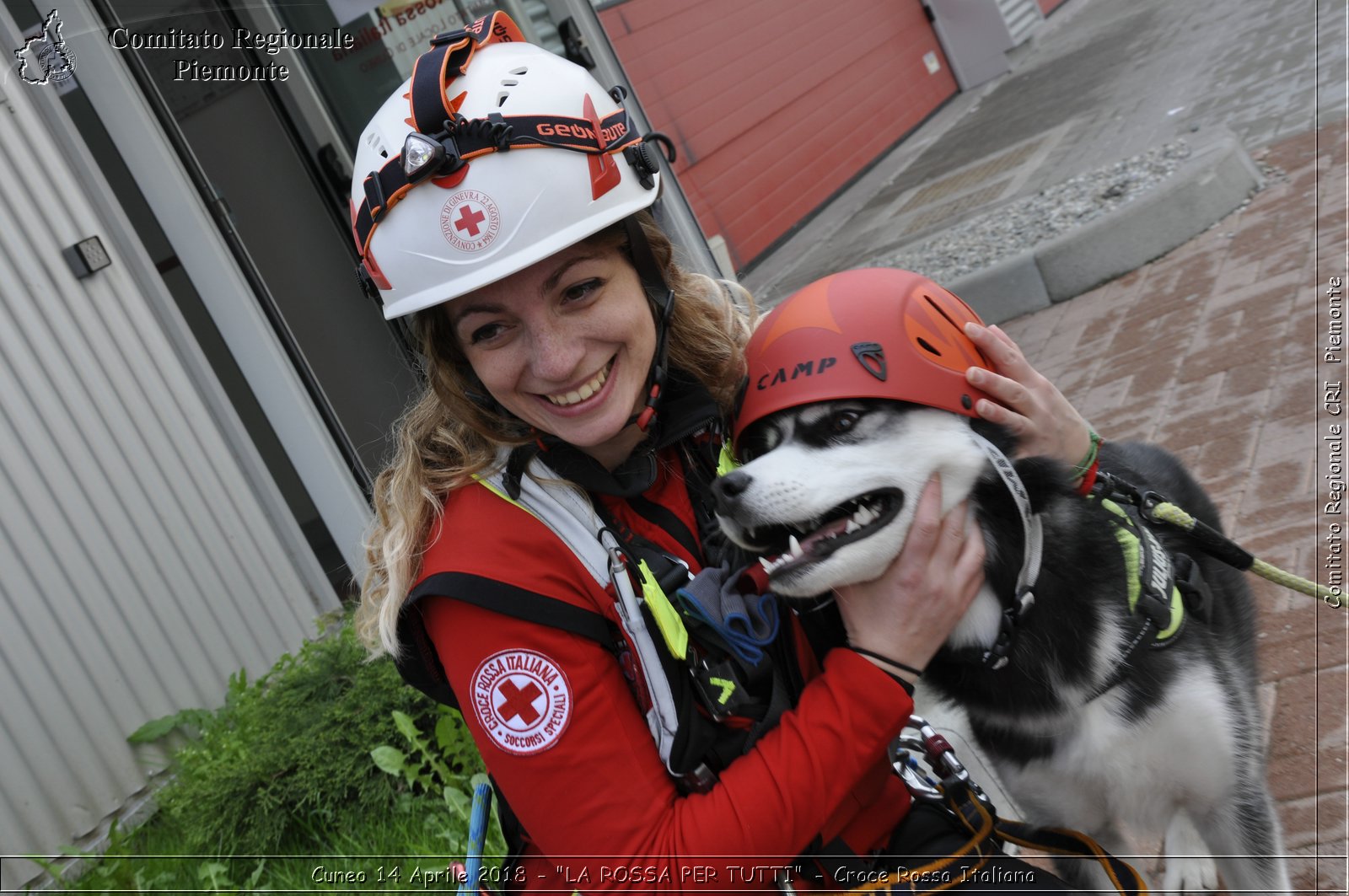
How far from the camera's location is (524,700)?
1982 millimetres

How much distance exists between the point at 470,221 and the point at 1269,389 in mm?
3658

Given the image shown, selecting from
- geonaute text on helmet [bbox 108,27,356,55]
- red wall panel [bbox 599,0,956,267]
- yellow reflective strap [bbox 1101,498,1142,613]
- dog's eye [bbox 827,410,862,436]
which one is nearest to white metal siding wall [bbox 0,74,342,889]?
geonaute text on helmet [bbox 108,27,356,55]

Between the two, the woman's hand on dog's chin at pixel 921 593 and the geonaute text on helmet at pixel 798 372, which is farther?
the geonaute text on helmet at pixel 798 372

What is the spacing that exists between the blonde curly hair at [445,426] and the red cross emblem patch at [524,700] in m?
0.23

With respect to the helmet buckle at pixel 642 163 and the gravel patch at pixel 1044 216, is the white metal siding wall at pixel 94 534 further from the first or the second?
the gravel patch at pixel 1044 216

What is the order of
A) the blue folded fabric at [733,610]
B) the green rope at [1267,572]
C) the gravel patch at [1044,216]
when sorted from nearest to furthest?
the blue folded fabric at [733,610] < the green rope at [1267,572] < the gravel patch at [1044,216]

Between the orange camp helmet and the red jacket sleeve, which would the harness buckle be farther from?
the red jacket sleeve

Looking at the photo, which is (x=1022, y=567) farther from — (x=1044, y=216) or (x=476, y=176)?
(x=1044, y=216)

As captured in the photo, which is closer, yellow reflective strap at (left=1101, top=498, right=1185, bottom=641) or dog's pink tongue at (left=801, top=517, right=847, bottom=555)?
dog's pink tongue at (left=801, top=517, right=847, bottom=555)

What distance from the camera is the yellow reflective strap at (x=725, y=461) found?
236 centimetres

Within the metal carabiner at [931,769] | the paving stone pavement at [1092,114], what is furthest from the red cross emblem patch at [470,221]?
the paving stone pavement at [1092,114]

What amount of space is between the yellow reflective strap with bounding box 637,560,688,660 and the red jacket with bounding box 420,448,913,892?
0.47ft

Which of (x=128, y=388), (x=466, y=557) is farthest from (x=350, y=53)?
(x=466, y=557)

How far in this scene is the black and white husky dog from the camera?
6.97ft
